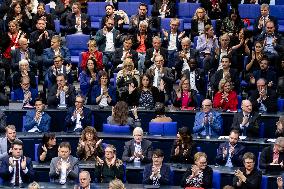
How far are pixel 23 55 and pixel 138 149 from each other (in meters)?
3.64

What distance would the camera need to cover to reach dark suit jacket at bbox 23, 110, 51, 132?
15.6 m

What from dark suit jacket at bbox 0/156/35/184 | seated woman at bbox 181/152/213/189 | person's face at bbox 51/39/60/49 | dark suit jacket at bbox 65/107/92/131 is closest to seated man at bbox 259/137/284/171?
seated woman at bbox 181/152/213/189

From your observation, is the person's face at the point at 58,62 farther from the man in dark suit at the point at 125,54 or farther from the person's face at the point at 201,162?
the person's face at the point at 201,162

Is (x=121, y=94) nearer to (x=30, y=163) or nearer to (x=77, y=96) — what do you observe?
(x=77, y=96)

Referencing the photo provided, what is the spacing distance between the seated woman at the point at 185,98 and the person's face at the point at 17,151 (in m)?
3.22

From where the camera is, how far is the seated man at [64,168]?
45.6 ft

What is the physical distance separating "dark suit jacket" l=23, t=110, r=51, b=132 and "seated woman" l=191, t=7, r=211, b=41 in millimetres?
3954

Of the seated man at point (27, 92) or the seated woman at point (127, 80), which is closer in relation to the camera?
the seated woman at point (127, 80)

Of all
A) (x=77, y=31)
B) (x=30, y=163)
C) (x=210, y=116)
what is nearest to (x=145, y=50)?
(x=77, y=31)

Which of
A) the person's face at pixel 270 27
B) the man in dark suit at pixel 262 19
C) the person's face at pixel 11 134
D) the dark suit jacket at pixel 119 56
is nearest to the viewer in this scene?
the person's face at pixel 11 134

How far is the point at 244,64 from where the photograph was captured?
57.4ft

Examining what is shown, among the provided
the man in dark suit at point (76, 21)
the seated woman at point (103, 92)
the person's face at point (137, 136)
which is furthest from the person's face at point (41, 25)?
the person's face at point (137, 136)

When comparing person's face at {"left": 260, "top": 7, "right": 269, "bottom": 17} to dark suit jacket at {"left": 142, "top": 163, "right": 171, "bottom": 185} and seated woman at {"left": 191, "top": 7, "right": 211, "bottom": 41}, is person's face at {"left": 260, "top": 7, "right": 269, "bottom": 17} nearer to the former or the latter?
seated woman at {"left": 191, "top": 7, "right": 211, "bottom": 41}

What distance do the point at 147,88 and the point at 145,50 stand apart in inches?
72.3
